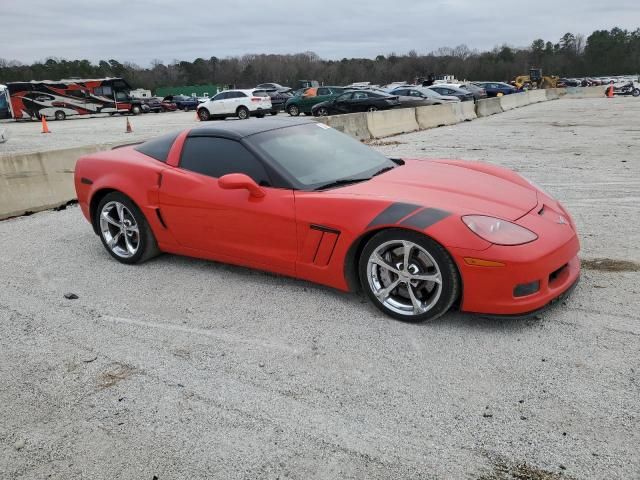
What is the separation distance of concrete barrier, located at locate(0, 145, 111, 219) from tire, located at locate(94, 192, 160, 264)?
111 inches

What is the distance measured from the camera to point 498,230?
3357 mm

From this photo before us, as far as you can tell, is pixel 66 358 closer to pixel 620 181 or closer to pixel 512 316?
pixel 512 316

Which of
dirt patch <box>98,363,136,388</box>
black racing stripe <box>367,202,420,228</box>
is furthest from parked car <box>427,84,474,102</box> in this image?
dirt patch <box>98,363,136,388</box>

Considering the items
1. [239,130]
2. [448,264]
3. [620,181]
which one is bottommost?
[620,181]

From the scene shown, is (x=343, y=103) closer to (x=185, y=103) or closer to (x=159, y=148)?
(x=159, y=148)

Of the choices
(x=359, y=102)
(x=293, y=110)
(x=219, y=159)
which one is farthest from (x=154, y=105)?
(x=219, y=159)

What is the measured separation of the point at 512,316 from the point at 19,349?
3.19 metres

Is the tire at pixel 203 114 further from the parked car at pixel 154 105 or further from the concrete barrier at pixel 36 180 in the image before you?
the concrete barrier at pixel 36 180

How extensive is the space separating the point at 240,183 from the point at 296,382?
1.59 metres

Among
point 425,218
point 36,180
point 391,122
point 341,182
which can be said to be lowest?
point 391,122

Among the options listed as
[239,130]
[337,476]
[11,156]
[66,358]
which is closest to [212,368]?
[66,358]

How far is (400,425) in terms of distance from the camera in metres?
2.60

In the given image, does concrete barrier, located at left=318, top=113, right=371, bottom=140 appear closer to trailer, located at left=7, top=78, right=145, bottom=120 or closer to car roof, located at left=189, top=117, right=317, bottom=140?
car roof, located at left=189, top=117, right=317, bottom=140

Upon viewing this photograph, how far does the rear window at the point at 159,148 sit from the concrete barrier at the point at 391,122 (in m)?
11.7
